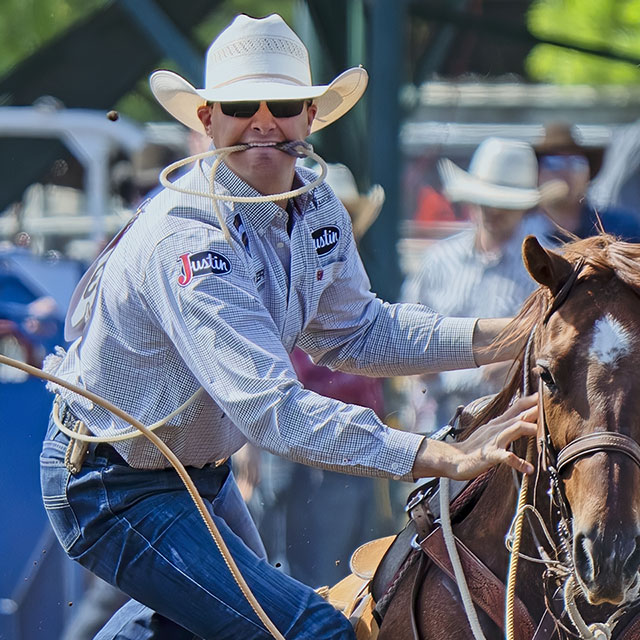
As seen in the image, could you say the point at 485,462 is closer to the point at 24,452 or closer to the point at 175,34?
the point at 24,452

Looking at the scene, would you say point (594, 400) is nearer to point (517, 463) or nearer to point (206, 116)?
point (517, 463)

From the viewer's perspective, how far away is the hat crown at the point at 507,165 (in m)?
6.26

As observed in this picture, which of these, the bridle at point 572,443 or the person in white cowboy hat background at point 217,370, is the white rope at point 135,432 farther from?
→ the bridle at point 572,443

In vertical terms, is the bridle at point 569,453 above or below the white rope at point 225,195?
below

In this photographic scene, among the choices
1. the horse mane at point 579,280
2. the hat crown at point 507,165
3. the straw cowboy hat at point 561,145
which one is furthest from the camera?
the straw cowboy hat at point 561,145

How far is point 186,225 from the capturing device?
265 cm

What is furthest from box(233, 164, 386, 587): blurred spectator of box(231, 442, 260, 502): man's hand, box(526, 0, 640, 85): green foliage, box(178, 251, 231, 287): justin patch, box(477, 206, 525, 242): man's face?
box(526, 0, 640, 85): green foliage

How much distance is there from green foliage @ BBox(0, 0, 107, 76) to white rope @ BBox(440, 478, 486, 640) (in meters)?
11.8

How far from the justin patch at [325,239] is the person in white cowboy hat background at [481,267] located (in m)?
2.50

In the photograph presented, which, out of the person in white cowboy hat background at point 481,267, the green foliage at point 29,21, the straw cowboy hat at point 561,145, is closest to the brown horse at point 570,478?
the person in white cowboy hat background at point 481,267

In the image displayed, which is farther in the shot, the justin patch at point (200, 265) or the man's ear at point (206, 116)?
the man's ear at point (206, 116)

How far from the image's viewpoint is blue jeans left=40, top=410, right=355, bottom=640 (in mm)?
2682

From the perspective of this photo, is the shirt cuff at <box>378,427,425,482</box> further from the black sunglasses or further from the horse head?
the black sunglasses

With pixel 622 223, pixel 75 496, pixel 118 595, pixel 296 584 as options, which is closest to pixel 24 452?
pixel 118 595
